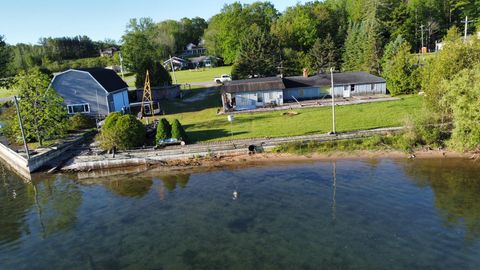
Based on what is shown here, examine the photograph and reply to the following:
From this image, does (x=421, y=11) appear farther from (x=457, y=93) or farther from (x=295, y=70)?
(x=457, y=93)

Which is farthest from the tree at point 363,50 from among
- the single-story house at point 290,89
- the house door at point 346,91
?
the house door at point 346,91

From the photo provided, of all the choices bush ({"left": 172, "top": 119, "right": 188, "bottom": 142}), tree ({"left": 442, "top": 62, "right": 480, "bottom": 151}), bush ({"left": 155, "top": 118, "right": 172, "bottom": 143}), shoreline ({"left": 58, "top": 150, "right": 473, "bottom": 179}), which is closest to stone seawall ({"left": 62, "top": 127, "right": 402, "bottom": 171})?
shoreline ({"left": 58, "top": 150, "right": 473, "bottom": 179})

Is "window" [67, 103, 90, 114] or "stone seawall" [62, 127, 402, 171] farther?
"window" [67, 103, 90, 114]

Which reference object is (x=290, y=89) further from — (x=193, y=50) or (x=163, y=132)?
(x=193, y=50)

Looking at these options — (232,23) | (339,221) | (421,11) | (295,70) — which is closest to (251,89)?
(295,70)

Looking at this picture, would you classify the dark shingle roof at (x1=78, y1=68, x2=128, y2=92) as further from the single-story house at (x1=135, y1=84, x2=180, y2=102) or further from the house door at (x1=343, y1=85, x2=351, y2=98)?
the house door at (x1=343, y1=85, x2=351, y2=98)

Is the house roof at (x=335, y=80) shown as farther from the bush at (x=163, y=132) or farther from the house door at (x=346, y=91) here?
the bush at (x=163, y=132)

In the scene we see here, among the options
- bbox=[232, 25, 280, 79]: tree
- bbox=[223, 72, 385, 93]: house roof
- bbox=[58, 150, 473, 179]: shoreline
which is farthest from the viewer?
bbox=[232, 25, 280, 79]: tree
